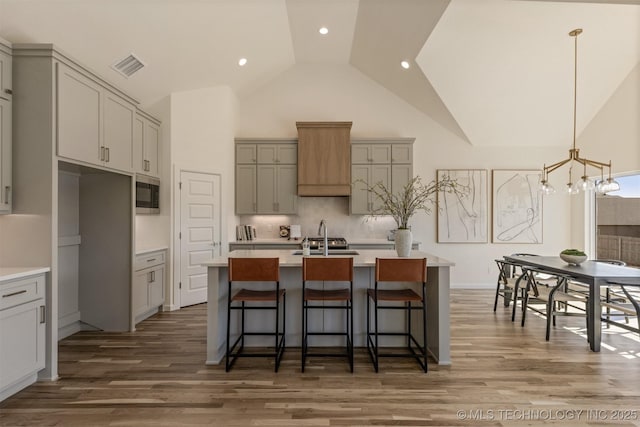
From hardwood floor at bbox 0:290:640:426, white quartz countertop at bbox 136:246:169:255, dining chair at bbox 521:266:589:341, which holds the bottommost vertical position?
hardwood floor at bbox 0:290:640:426

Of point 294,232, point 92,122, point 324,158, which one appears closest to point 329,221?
point 294,232

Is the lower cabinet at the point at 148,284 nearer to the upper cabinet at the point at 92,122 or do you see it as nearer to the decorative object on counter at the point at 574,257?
the upper cabinet at the point at 92,122

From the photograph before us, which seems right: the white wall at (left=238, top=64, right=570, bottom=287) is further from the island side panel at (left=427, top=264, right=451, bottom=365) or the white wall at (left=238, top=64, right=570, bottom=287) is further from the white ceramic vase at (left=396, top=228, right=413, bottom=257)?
the island side panel at (left=427, top=264, right=451, bottom=365)

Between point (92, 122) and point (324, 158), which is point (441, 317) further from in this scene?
point (92, 122)

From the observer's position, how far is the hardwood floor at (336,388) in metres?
2.21

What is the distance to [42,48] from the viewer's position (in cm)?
262

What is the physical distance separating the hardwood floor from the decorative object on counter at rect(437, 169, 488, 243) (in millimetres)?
2637

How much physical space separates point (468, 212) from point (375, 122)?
239 cm

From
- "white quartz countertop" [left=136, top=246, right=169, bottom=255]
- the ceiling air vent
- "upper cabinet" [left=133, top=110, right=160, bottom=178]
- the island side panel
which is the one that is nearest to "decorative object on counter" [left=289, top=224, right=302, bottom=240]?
"white quartz countertop" [left=136, top=246, right=169, bottom=255]

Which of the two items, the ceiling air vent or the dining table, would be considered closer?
the dining table

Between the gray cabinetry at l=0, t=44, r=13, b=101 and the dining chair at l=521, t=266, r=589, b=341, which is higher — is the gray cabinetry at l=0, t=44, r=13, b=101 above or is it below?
above

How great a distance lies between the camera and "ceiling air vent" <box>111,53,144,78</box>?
3797 mm

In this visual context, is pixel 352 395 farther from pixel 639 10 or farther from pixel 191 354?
pixel 639 10

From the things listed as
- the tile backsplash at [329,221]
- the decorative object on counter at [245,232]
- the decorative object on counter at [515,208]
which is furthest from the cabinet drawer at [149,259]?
the decorative object on counter at [515,208]
